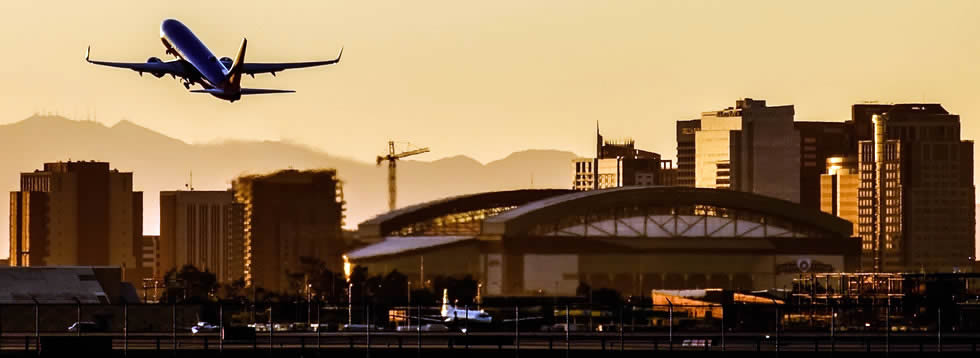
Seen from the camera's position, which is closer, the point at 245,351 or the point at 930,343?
the point at 245,351

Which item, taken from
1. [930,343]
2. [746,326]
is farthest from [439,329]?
[930,343]

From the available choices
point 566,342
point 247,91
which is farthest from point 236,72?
point 566,342

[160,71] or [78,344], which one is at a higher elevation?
[160,71]

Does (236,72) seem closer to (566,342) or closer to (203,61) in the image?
(203,61)

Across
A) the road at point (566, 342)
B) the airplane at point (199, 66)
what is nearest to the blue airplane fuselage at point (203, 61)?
the airplane at point (199, 66)

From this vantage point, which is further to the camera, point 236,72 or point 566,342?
point 236,72

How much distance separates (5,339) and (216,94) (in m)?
27.1

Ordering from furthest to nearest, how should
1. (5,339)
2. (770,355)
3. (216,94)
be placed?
(216,94)
(5,339)
(770,355)

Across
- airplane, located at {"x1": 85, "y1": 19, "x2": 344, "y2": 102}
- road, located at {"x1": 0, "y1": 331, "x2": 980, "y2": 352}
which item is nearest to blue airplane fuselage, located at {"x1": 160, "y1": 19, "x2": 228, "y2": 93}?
airplane, located at {"x1": 85, "y1": 19, "x2": 344, "y2": 102}

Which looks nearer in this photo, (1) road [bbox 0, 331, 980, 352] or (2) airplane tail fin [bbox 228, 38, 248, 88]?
(1) road [bbox 0, 331, 980, 352]

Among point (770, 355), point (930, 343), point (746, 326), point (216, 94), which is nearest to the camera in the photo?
point (770, 355)

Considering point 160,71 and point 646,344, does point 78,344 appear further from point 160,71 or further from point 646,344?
point 160,71

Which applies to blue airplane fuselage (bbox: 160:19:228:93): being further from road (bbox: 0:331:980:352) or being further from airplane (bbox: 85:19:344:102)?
road (bbox: 0:331:980:352)

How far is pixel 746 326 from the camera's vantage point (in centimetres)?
19825
